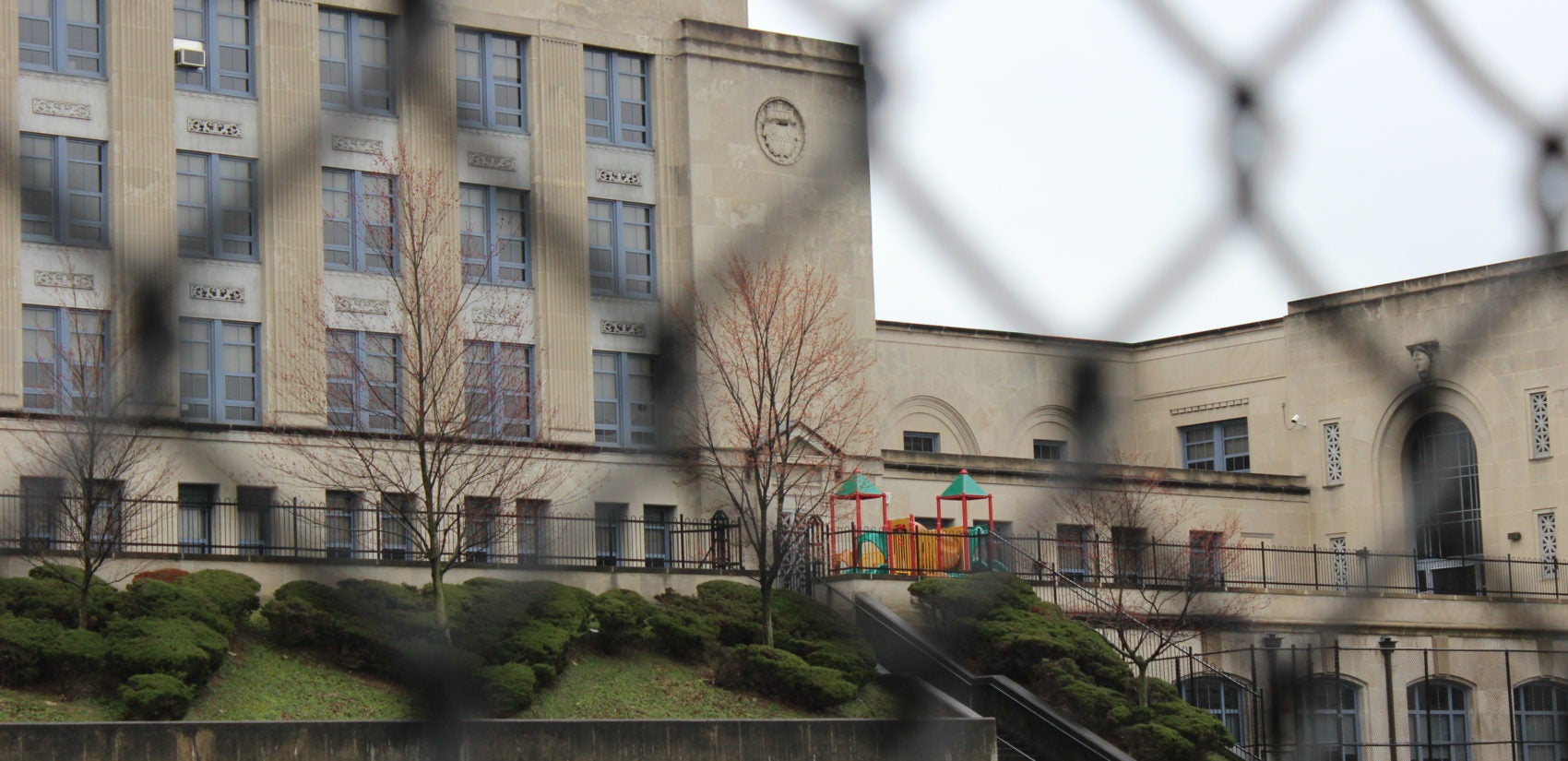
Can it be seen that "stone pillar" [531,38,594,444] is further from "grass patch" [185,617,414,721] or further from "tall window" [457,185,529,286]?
"grass patch" [185,617,414,721]

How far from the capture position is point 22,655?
69.2 ft

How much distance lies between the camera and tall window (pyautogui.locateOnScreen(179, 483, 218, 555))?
25.2 metres

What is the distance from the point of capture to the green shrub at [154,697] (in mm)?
20719

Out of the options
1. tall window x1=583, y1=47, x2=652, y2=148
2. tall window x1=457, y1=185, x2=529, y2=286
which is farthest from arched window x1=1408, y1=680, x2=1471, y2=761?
tall window x1=457, y1=185, x2=529, y2=286

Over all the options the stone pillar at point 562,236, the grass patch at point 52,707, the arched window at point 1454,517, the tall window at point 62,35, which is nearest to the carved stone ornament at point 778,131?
the stone pillar at point 562,236

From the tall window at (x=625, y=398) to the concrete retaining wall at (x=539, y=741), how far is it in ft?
26.1

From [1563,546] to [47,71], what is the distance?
105 feet

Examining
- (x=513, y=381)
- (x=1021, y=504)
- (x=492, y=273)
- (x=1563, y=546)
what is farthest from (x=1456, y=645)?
(x=492, y=273)

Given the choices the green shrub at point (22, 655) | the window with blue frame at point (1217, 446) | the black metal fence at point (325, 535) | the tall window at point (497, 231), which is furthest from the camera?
the window with blue frame at point (1217, 446)

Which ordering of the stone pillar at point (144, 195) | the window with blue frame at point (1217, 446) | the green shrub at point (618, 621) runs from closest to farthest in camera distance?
the stone pillar at point (144, 195) → the green shrub at point (618, 621) → the window with blue frame at point (1217, 446)

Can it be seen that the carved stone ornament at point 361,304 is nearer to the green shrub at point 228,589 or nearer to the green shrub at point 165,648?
the green shrub at point 165,648

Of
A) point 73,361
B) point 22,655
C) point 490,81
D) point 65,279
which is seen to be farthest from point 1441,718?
point 65,279

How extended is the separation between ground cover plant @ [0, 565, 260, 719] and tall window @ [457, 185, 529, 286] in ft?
54.0

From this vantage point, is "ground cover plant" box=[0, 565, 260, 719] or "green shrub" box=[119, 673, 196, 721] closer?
"green shrub" box=[119, 673, 196, 721]
